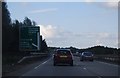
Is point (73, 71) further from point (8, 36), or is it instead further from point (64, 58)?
point (8, 36)

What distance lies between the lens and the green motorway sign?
57.2m

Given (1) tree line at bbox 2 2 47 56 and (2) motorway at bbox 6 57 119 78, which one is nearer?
(2) motorway at bbox 6 57 119 78

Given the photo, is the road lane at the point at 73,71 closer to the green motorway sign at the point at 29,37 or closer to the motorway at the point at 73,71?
the motorway at the point at 73,71

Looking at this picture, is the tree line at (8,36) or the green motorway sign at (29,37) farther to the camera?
the tree line at (8,36)

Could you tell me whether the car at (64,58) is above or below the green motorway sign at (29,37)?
below

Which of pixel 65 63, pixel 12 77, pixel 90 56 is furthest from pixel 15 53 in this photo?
pixel 12 77

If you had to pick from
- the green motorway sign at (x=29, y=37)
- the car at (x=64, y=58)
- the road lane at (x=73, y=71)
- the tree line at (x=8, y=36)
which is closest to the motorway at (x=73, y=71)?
the road lane at (x=73, y=71)

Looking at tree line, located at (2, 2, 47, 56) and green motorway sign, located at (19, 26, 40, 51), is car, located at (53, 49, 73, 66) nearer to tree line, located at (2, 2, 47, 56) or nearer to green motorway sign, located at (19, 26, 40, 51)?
green motorway sign, located at (19, 26, 40, 51)

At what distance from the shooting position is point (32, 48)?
58.3 m

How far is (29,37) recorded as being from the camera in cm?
5769

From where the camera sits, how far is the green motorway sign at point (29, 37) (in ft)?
188

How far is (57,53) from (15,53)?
1829 inches

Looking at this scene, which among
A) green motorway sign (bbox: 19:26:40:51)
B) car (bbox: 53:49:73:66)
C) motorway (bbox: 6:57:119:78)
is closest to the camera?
motorway (bbox: 6:57:119:78)

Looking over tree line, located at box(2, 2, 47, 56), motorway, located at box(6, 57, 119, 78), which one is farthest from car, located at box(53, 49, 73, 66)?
tree line, located at box(2, 2, 47, 56)
